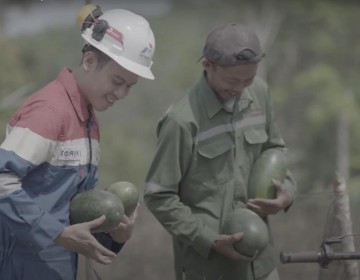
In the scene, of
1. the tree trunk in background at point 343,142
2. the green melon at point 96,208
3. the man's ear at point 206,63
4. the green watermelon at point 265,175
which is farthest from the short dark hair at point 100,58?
the tree trunk in background at point 343,142

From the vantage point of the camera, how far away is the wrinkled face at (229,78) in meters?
4.15

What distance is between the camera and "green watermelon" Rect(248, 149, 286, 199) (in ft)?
14.4

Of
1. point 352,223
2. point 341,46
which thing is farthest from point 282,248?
point 341,46

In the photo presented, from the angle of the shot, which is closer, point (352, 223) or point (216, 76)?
point (216, 76)

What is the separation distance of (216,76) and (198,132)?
294mm

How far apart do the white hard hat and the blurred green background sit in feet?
34.4

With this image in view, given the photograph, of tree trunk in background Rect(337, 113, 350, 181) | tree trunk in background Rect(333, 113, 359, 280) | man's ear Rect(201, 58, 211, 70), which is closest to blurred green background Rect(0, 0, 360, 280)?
tree trunk in background Rect(337, 113, 350, 181)

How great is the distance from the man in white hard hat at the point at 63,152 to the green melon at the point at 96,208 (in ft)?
0.15

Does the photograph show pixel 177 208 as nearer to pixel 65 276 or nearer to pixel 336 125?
pixel 65 276

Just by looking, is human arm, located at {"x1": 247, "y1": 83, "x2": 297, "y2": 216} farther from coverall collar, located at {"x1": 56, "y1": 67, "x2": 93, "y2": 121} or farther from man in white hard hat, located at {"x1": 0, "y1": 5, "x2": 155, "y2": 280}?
coverall collar, located at {"x1": 56, "y1": 67, "x2": 93, "y2": 121}

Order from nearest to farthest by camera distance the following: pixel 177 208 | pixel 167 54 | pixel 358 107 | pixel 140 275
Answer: pixel 177 208
pixel 140 275
pixel 358 107
pixel 167 54

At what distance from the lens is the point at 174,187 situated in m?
4.26

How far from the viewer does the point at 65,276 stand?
3.71m

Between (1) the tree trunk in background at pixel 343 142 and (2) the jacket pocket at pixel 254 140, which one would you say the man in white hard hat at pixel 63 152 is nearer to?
(2) the jacket pocket at pixel 254 140
